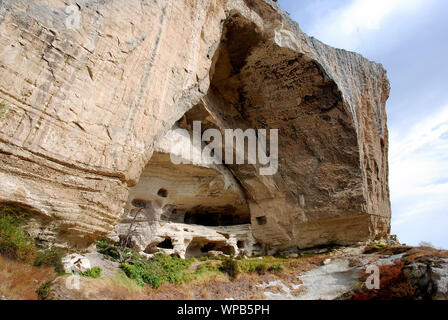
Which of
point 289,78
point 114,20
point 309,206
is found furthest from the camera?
point 309,206

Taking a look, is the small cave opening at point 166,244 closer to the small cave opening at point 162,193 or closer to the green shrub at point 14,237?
the small cave opening at point 162,193

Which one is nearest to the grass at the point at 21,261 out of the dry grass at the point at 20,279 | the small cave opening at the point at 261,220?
the dry grass at the point at 20,279

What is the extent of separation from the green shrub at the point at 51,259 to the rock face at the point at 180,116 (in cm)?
26

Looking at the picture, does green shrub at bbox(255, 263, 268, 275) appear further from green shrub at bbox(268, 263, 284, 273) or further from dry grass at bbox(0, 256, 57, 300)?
dry grass at bbox(0, 256, 57, 300)

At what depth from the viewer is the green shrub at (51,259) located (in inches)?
219

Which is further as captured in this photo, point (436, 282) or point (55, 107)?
point (436, 282)

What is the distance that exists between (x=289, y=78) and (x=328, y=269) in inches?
346

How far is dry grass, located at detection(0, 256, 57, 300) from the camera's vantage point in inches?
181

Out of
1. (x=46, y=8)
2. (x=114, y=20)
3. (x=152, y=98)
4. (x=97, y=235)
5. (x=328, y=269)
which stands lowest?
(x=328, y=269)

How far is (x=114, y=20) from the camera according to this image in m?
6.91

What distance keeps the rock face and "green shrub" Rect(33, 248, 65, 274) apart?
256 mm

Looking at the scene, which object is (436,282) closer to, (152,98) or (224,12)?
(152,98)

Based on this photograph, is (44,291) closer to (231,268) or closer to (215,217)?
(231,268)

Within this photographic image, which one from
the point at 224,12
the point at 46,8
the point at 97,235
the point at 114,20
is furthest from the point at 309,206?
the point at 46,8
